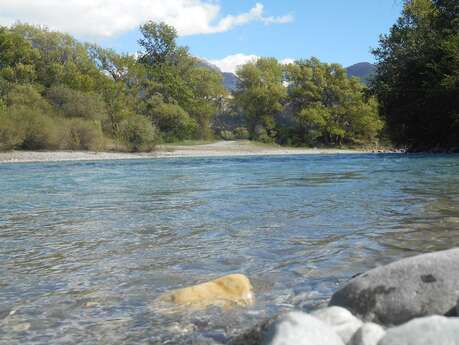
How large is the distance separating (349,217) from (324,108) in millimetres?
63426

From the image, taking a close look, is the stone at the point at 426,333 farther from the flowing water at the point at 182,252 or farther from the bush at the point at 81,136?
the bush at the point at 81,136

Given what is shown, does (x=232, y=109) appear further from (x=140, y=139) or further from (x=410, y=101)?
(x=410, y=101)

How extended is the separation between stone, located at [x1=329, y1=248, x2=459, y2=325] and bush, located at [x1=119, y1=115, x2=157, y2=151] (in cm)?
4093

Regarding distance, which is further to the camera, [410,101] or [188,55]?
[188,55]

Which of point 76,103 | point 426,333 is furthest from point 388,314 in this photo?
point 76,103

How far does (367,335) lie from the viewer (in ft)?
7.36

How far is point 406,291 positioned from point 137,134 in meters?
41.7

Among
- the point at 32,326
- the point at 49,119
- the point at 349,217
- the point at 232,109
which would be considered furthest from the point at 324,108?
the point at 32,326

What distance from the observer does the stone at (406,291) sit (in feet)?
8.63

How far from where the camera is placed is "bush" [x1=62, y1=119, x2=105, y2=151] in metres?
40.0

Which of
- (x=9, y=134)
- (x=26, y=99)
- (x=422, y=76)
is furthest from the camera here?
(x=26, y=99)

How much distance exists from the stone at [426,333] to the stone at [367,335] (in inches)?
3.4

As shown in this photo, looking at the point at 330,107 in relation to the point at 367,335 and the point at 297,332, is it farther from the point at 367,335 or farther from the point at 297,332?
the point at 297,332

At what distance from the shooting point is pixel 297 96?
236 feet
